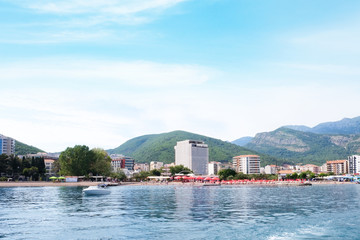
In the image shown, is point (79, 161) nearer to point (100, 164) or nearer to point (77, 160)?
point (77, 160)

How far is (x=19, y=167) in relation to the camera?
162125mm

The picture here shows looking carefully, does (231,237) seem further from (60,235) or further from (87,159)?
(87,159)

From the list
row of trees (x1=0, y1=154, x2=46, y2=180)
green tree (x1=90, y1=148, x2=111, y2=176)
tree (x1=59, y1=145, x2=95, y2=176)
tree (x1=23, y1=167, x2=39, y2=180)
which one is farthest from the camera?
green tree (x1=90, y1=148, x2=111, y2=176)

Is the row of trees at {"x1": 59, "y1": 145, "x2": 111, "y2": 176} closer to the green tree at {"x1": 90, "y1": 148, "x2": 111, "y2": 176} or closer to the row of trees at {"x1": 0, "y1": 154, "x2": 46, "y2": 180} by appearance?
the green tree at {"x1": 90, "y1": 148, "x2": 111, "y2": 176}

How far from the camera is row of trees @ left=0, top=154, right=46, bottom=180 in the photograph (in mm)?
154500

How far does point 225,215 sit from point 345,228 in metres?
13.0

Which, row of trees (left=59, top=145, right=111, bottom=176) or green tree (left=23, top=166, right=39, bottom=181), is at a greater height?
row of trees (left=59, top=145, right=111, bottom=176)

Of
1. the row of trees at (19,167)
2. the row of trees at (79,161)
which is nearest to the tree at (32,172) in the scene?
the row of trees at (19,167)

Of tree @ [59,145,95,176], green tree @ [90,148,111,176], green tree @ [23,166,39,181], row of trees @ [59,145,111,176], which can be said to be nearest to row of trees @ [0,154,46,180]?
green tree @ [23,166,39,181]

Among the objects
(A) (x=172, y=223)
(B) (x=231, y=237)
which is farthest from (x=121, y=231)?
(B) (x=231, y=237)

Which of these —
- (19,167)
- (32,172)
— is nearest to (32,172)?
(32,172)

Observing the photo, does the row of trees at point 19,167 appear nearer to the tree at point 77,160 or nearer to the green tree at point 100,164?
the tree at point 77,160

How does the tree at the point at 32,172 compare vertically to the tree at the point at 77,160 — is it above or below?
below

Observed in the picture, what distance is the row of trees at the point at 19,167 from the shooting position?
154m
